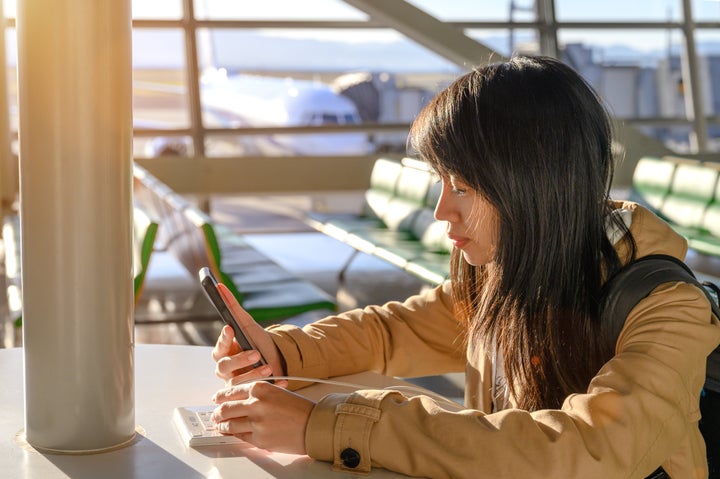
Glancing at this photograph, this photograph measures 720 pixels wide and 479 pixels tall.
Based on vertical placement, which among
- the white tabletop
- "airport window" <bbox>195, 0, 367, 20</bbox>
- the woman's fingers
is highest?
"airport window" <bbox>195, 0, 367, 20</bbox>

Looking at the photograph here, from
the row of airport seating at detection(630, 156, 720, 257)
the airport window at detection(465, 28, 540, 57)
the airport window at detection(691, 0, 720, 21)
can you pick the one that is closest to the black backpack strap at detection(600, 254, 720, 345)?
the row of airport seating at detection(630, 156, 720, 257)

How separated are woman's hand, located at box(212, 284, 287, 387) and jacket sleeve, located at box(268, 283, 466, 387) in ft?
0.16

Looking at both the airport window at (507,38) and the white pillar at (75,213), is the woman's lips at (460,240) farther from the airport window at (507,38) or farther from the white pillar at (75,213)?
the airport window at (507,38)

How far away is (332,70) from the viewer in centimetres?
967

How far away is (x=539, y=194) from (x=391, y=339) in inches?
22.7

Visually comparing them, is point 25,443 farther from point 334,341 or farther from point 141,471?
point 334,341

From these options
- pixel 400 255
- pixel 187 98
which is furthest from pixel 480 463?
pixel 187 98

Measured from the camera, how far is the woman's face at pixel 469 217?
1501 millimetres

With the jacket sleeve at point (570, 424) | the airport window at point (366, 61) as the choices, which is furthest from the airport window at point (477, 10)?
the jacket sleeve at point (570, 424)

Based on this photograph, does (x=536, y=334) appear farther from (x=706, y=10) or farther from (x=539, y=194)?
(x=706, y=10)

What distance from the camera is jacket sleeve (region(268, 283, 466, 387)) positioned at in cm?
184

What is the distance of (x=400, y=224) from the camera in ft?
22.9

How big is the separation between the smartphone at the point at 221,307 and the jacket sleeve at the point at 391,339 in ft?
0.33

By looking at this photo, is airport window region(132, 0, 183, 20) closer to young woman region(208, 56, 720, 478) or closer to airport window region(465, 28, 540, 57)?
airport window region(465, 28, 540, 57)
